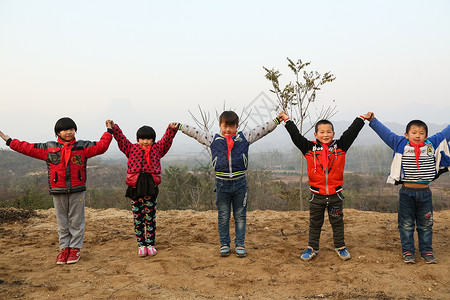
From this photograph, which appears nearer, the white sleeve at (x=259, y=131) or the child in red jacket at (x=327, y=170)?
the child in red jacket at (x=327, y=170)

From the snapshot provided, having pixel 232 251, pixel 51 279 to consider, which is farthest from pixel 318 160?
pixel 51 279

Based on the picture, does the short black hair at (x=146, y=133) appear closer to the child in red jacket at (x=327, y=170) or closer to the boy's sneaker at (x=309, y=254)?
the child in red jacket at (x=327, y=170)

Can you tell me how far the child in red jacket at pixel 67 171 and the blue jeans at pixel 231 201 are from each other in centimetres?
151

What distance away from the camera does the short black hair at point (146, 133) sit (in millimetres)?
3624

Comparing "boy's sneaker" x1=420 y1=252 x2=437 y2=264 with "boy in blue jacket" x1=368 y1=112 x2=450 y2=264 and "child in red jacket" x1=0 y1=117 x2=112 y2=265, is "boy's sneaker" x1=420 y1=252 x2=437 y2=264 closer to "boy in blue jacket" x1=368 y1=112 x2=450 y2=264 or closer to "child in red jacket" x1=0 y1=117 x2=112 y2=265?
"boy in blue jacket" x1=368 y1=112 x2=450 y2=264

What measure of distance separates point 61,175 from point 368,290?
11.3ft

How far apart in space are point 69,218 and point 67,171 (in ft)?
1.96

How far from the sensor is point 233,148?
349 centimetres

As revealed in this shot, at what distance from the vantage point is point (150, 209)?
370 cm

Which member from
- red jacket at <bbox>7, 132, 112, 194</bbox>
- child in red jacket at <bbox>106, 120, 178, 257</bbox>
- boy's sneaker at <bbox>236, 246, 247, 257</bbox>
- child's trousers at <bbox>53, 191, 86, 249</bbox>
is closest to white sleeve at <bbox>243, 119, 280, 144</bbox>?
child in red jacket at <bbox>106, 120, 178, 257</bbox>

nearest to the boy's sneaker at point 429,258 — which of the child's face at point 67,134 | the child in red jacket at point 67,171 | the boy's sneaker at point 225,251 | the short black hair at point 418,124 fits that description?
the short black hair at point 418,124

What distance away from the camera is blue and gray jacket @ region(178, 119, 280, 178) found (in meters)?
3.48

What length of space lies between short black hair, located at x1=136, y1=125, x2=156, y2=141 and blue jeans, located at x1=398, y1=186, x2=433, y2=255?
3.00 meters

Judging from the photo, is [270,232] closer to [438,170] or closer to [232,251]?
[232,251]
